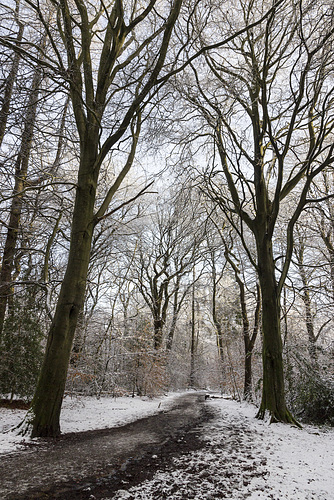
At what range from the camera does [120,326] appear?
31.5 ft

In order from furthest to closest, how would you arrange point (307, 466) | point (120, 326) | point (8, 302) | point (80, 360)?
point (120, 326), point (80, 360), point (8, 302), point (307, 466)

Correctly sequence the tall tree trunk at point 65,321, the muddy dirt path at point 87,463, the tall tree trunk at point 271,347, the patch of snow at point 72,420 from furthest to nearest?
the tall tree trunk at point 271,347, the tall tree trunk at point 65,321, the patch of snow at point 72,420, the muddy dirt path at point 87,463

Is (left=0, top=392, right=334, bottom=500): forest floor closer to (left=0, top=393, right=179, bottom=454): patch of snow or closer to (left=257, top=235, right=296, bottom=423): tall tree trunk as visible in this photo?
(left=0, top=393, right=179, bottom=454): patch of snow

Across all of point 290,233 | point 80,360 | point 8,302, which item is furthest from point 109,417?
point 290,233

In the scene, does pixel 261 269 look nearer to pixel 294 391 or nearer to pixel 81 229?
pixel 294 391

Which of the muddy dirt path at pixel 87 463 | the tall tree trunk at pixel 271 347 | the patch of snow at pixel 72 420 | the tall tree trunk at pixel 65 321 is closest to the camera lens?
the muddy dirt path at pixel 87 463

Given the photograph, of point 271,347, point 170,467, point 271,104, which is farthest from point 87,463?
point 271,104

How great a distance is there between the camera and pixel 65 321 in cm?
392

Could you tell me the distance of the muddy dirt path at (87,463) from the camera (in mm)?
1964

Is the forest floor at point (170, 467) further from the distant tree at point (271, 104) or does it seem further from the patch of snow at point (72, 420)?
the distant tree at point (271, 104)

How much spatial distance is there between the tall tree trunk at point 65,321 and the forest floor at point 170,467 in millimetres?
355

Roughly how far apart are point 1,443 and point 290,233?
18.9 ft

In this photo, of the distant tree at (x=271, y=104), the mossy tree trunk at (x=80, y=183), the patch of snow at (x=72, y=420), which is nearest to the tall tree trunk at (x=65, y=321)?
the mossy tree trunk at (x=80, y=183)

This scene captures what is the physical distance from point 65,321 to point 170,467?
224 centimetres
